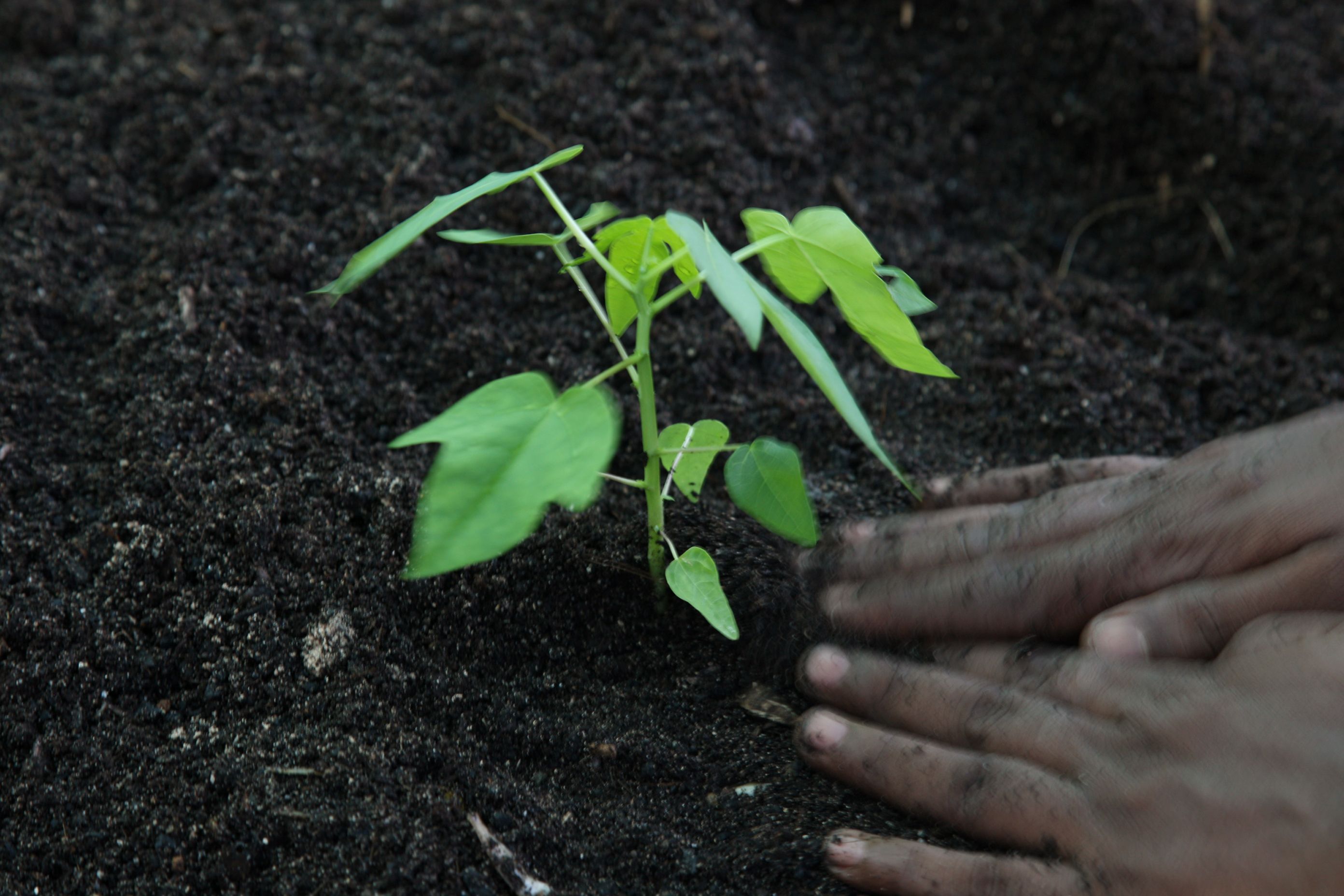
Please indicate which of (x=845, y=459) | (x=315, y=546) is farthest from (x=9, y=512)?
(x=845, y=459)

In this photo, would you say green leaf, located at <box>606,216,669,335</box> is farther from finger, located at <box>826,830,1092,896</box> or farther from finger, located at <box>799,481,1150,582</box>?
finger, located at <box>826,830,1092,896</box>

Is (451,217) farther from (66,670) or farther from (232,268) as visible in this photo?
(66,670)

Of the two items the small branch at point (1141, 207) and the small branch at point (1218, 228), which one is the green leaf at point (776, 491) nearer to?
the small branch at point (1141, 207)

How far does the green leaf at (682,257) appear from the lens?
110 centimetres

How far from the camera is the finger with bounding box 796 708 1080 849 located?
1080 mm

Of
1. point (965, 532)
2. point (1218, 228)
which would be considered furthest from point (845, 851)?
point (1218, 228)

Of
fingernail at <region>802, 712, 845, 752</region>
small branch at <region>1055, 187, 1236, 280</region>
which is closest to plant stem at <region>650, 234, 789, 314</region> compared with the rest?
fingernail at <region>802, 712, 845, 752</region>

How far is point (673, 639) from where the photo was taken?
55.8 inches

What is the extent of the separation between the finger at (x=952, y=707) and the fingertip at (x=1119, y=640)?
82 millimetres

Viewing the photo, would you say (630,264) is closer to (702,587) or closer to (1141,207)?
(702,587)

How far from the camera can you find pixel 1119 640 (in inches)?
46.4

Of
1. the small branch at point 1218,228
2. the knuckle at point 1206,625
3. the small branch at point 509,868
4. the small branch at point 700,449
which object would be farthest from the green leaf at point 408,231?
the small branch at point 1218,228

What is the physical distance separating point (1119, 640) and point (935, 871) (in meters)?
0.34

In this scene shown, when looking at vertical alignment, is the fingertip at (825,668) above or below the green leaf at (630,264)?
below
